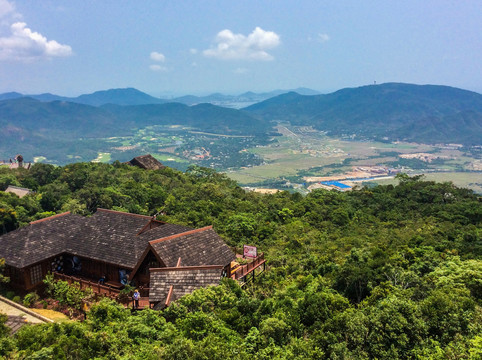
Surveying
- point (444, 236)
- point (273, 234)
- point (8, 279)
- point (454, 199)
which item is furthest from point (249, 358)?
point (454, 199)

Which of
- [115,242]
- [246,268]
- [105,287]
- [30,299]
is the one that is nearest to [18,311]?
[30,299]

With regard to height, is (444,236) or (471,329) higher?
(471,329)

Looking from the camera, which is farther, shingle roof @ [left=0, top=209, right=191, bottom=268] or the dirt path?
shingle roof @ [left=0, top=209, right=191, bottom=268]

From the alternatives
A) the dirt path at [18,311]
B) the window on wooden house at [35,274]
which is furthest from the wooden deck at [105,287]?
the dirt path at [18,311]

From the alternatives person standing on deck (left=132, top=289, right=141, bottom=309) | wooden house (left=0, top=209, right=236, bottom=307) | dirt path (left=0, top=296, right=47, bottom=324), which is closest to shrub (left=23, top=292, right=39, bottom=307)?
dirt path (left=0, top=296, right=47, bottom=324)

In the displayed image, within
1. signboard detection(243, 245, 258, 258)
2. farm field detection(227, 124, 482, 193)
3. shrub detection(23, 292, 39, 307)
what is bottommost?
farm field detection(227, 124, 482, 193)

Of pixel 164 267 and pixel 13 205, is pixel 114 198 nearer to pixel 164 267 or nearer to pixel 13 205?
pixel 13 205

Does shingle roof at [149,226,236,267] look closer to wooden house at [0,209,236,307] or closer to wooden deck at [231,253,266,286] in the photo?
wooden house at [0,209,236,307]
